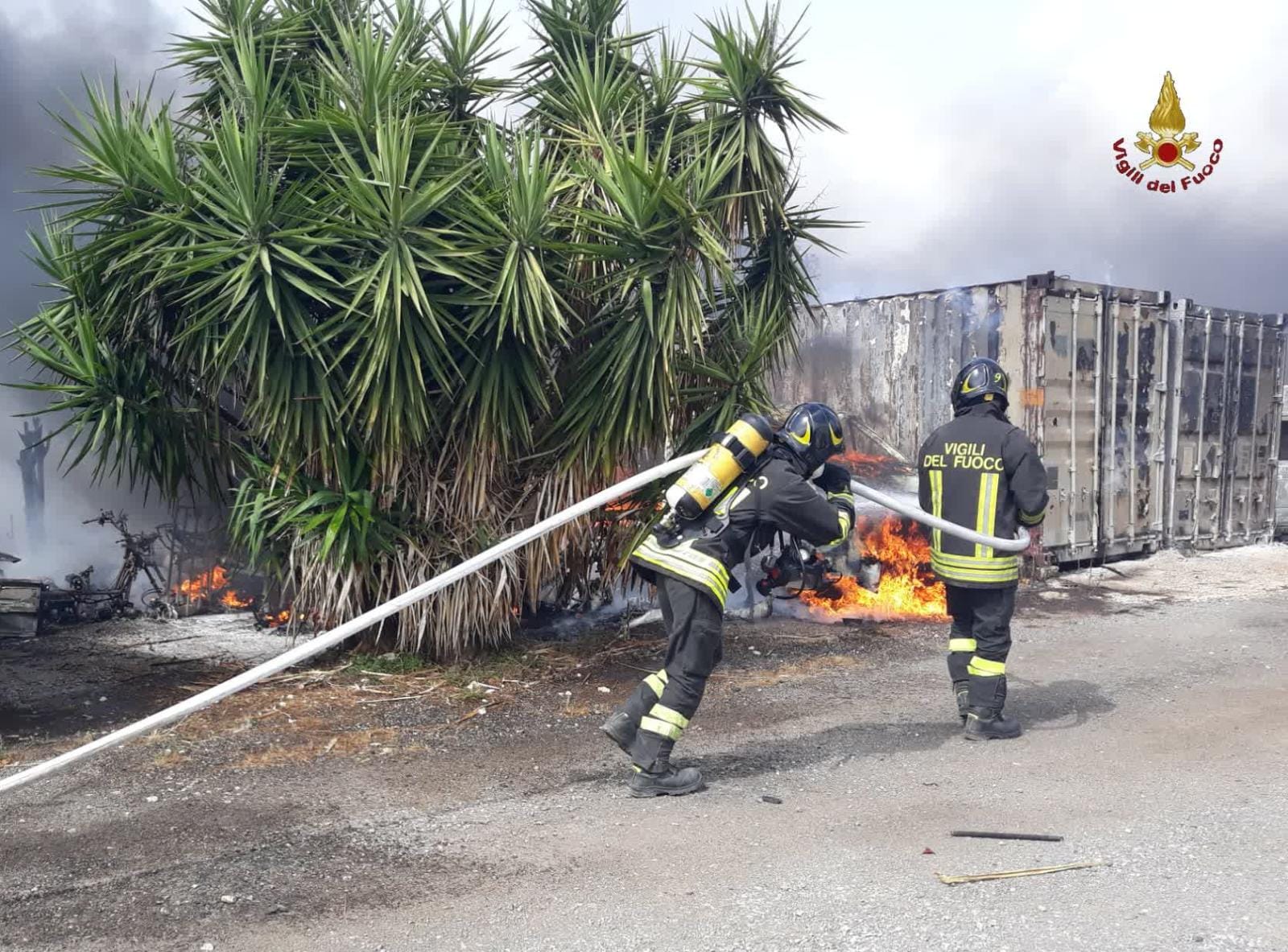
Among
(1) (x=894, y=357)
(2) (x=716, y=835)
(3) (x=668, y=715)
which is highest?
(1) (x=894, y=357)

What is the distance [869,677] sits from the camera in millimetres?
6367

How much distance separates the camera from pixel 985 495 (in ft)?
16.9

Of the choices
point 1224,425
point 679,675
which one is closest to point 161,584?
point 679,675

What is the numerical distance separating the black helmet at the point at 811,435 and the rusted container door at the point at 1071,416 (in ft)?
18.5

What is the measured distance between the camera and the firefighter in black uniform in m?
5.06

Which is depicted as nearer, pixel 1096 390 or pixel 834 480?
pixel 834 480

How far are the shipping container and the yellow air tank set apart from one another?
594cm

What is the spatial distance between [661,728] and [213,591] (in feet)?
17.7

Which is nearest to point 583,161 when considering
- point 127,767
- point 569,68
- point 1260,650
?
point 569,68

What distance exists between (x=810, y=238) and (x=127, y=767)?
4.99 metres

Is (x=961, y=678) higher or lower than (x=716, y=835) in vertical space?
higher

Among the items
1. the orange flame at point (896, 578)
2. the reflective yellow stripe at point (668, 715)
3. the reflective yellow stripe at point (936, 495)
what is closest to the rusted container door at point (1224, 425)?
the orange flame at point (896, 578)

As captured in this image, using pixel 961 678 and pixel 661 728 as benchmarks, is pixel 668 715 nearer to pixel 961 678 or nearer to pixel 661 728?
pixel 661 728

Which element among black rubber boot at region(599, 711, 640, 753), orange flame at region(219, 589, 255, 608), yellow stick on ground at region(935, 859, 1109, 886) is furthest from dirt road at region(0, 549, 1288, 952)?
orange flame at region(219, 589, 255, 608)
